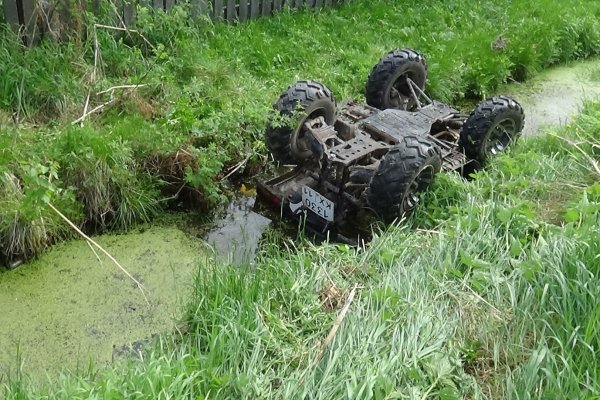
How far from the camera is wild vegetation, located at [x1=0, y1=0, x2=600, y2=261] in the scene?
5.41 m

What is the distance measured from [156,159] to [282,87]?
1.70 metres

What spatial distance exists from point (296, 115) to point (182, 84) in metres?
1.66

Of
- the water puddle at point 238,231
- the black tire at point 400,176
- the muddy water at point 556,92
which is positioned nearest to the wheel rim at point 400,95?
the muddy water at point 556,92

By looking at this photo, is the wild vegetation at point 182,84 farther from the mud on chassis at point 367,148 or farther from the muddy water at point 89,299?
the mud on chassis at point 367,148

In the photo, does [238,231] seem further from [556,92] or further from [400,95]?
[556,92]

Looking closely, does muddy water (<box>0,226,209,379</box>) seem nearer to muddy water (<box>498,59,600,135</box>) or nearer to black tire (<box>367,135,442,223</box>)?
black tire (<box>367,135,442,223</box>)

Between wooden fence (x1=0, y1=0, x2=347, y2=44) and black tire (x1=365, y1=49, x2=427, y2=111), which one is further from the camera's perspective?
black tire (x1=365, y1=49, x2=427, y2=111)

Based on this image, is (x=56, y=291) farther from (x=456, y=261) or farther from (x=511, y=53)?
(x=511, y=53)

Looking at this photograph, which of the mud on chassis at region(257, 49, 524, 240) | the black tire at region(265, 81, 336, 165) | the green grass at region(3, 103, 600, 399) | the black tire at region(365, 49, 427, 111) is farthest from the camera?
the black tire at region(365, 49, 427, 111)

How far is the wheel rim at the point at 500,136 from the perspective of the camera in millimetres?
6132

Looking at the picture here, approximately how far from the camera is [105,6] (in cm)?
675

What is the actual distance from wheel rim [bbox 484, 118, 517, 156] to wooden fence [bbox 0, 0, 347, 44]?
315 centimetres

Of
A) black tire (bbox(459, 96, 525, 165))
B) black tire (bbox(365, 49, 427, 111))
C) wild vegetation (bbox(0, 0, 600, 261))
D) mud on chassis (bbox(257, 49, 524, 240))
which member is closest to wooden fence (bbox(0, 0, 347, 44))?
wild vegetation (bbox(0, 0, 600, 261))

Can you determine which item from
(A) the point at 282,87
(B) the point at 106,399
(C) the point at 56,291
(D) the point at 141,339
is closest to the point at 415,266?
(D) the point at 141,339
